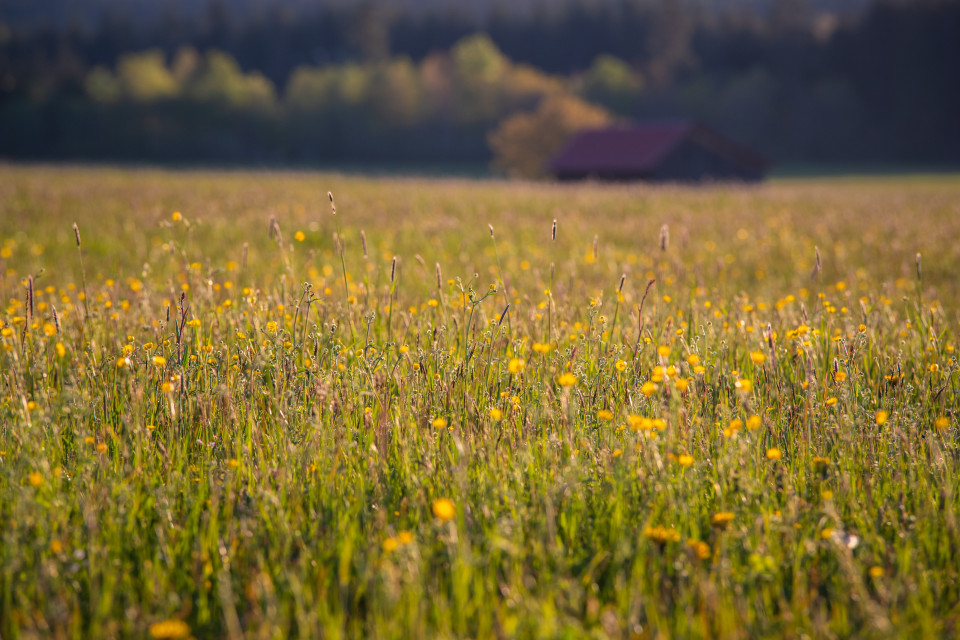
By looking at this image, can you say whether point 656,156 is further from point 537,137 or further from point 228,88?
point 228,88

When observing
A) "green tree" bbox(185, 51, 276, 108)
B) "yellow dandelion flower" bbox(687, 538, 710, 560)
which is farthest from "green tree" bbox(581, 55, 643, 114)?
"yellow dandelion flower" bbox(687, 538, 710, 560)

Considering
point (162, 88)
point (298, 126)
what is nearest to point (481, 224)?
point (298, 126)

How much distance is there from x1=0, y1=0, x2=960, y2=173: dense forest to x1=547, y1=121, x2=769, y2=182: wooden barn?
65.6ft

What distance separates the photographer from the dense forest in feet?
222

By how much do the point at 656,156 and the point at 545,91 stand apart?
32.0 m

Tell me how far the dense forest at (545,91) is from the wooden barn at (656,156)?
20.0 metres

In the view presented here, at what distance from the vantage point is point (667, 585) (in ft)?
5.71

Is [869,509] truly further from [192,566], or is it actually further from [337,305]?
[337,305]

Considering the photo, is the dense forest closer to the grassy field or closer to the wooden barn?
the wooden barn

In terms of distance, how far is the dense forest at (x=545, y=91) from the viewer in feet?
222

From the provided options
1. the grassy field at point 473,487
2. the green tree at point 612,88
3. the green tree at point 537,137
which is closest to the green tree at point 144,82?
the green tree at point 612,88

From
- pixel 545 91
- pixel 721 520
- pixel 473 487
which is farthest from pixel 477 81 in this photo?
pixel 721 520

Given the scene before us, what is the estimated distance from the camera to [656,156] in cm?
3700

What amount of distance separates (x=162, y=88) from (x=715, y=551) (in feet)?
298
